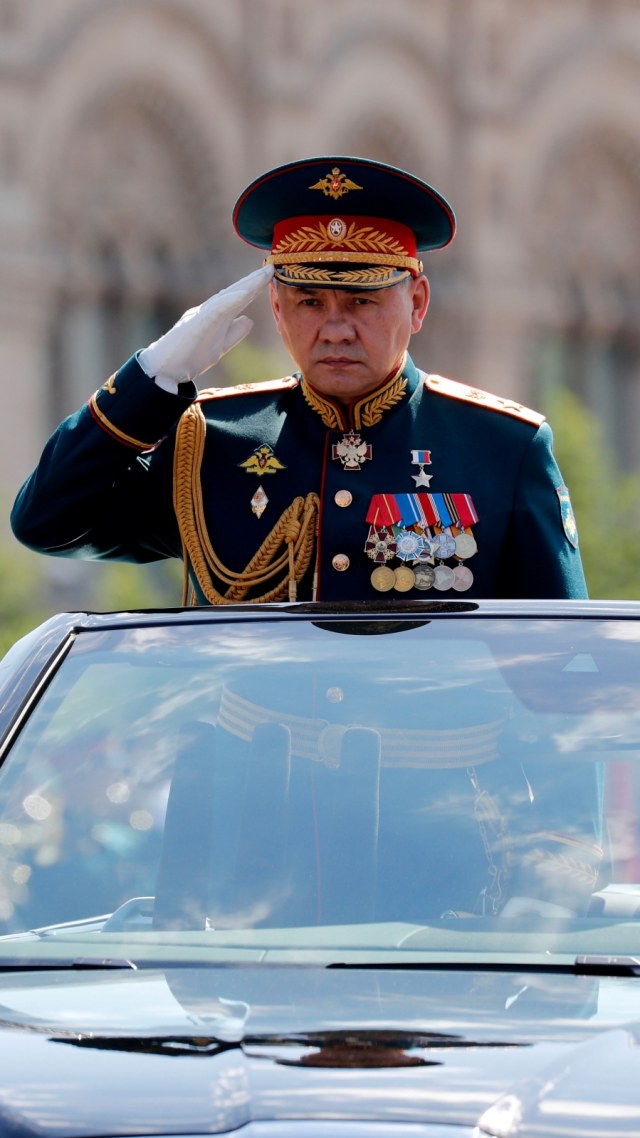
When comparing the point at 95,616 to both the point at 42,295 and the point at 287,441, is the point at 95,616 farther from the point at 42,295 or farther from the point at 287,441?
the point at 42,295

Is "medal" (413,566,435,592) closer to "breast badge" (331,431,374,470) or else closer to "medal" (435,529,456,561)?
"medal" (435,529,456,561)

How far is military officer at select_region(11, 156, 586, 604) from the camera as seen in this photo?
3598mm

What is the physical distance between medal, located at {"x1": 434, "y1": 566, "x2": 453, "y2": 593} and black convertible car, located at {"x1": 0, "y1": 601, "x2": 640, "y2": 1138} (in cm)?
74

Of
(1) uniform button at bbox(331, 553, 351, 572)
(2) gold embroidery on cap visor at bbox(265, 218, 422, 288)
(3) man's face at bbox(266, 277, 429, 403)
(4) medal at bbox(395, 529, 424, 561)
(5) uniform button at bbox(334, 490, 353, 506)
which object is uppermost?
(2) gold embroidery on cap visor at bbox(265, 218, 422, 288)

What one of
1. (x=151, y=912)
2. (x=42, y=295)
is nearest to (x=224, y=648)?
(x=151, y=912)

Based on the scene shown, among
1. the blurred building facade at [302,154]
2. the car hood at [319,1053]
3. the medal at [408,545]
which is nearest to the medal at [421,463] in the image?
the medal at [408,545]

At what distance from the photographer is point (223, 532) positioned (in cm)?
362

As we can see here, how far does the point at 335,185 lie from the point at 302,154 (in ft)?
70.6

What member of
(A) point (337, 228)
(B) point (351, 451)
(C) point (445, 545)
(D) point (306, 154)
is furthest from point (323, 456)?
(D) point (306, 154)

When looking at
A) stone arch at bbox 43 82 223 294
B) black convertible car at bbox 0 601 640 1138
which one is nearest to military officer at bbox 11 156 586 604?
black convertible car at bbox 0 601 640 1138

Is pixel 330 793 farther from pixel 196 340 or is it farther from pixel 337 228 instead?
pixel 337 228

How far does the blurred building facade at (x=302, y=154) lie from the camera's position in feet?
78.3

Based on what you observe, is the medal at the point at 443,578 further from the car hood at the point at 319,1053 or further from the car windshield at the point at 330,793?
the car hood at the point at 319,1053

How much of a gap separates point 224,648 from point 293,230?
1251mm
